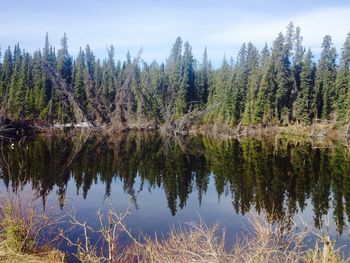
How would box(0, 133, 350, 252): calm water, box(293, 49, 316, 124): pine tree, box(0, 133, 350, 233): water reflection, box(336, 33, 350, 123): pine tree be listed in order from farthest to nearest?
box(293, 49, 316, 124): pine tree, box(336, 33, 350, 123): pine tree, box(0, 133, 350, 233): water reflection, box(0, 133, 350, 252): calm water

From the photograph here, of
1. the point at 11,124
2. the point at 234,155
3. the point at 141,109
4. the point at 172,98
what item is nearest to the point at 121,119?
the point at 141,109

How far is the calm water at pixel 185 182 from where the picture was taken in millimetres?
23953

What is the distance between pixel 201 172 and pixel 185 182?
216 inches

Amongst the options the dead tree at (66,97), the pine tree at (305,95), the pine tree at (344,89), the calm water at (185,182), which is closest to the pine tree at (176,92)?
the dead tree at (66,97)

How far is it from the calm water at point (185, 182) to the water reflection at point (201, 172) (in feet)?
0.24

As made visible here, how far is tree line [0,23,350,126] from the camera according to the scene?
8250cm

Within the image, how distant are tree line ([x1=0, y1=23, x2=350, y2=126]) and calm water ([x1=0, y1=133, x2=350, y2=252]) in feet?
88.4

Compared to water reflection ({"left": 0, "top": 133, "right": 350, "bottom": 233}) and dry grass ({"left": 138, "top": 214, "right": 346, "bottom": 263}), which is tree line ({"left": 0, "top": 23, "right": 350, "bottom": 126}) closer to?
water reflection ({"left": 0, "top": 133, "right": 350, "bottom": 233})

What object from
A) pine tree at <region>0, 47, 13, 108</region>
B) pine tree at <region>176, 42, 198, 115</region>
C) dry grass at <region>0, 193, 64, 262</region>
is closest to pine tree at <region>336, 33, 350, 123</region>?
pine tree at <region>176, 42, 198, 115</region>

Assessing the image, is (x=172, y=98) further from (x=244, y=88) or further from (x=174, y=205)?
(x=174, y=205)

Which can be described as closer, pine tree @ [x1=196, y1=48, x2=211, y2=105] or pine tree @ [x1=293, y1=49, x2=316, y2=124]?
pine tree @ [x1=293, y1=49, x2=316, y2=124]

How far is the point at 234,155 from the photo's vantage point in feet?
167

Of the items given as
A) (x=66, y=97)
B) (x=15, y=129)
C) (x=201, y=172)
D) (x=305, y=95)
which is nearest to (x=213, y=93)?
(x=305, y=95)

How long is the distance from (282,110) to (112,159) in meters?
48.4
